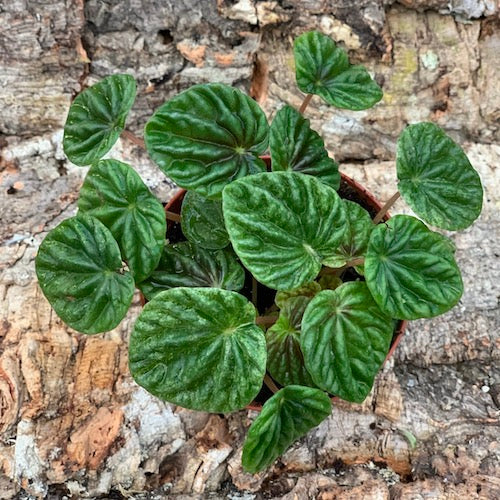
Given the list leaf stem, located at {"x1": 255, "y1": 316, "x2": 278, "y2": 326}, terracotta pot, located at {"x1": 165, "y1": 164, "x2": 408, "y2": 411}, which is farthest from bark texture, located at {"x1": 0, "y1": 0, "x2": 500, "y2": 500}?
leaf stem, located at {"x1": 255, "y1": 316, "x2": 278, "y2": 326}

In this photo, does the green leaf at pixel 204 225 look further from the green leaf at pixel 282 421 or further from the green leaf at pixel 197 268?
the green leaf at pixel 282 421

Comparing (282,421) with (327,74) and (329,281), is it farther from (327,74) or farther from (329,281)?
(327,74)

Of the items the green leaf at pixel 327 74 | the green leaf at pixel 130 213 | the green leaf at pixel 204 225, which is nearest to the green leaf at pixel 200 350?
the green leaf at pixel 130 213

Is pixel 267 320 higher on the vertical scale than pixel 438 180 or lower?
lower

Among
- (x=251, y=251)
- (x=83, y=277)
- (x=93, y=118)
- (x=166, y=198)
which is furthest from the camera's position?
(x=166, y=198)

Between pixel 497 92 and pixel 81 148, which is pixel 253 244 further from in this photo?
pixel 497 92

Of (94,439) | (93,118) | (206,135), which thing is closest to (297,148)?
(206,135)
